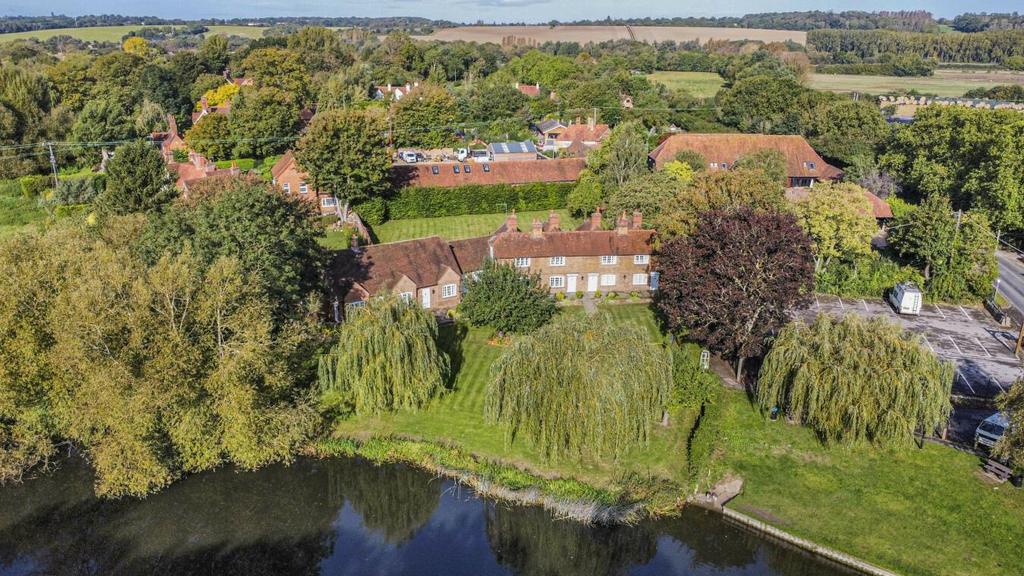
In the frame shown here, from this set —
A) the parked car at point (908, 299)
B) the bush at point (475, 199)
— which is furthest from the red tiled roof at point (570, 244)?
the bush at point (475, 199)

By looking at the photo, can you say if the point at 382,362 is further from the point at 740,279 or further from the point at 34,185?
the point at 34,185

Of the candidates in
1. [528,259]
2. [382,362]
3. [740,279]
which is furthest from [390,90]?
[382,362]

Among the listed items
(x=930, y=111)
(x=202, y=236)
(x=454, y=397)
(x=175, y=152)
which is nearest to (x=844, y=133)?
(x=930, y=111)

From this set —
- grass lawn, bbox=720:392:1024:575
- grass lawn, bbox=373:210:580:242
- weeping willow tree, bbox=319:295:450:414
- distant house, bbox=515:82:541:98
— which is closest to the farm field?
distant house, bbox=515:82:541:98

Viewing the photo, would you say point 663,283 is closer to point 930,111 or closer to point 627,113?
point 930,111

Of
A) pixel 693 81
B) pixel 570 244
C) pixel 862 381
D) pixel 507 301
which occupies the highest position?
pixel 693 81

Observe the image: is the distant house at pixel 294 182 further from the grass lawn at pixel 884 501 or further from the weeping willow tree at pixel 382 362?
the grass lawn at pixel 884 501
